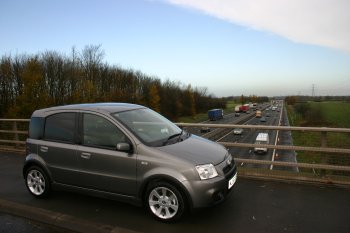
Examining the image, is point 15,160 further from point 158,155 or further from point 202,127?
point 158,155

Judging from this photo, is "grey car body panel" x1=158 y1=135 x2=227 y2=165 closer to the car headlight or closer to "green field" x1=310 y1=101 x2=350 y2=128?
the car headlight

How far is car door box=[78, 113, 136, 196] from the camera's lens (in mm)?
4957

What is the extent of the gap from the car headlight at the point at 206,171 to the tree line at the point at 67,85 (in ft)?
119

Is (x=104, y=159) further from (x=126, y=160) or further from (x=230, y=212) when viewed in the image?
(x=230, y=212)

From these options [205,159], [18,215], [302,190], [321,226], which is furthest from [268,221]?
[18,215]

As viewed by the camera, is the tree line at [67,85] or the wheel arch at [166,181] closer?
the wheel arch at [166,181]

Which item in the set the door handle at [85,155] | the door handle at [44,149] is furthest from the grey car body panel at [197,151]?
the door handle at [44,149]

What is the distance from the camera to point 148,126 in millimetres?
5531

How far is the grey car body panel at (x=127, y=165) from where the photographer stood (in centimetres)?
457

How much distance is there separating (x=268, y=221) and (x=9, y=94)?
46.6 meters

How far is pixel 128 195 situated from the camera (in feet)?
16.3

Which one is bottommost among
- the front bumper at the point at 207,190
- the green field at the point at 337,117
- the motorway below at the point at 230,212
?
the green field at the point at 337,117

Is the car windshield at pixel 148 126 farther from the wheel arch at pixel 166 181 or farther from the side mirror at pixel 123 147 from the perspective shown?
the wheel arch at pixel 166 181

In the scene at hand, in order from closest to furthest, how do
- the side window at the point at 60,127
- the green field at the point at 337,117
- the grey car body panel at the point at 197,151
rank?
the grey car body panel at the point at 197,151
the side window at the point at 60,127
the green field at the point at 337,117
